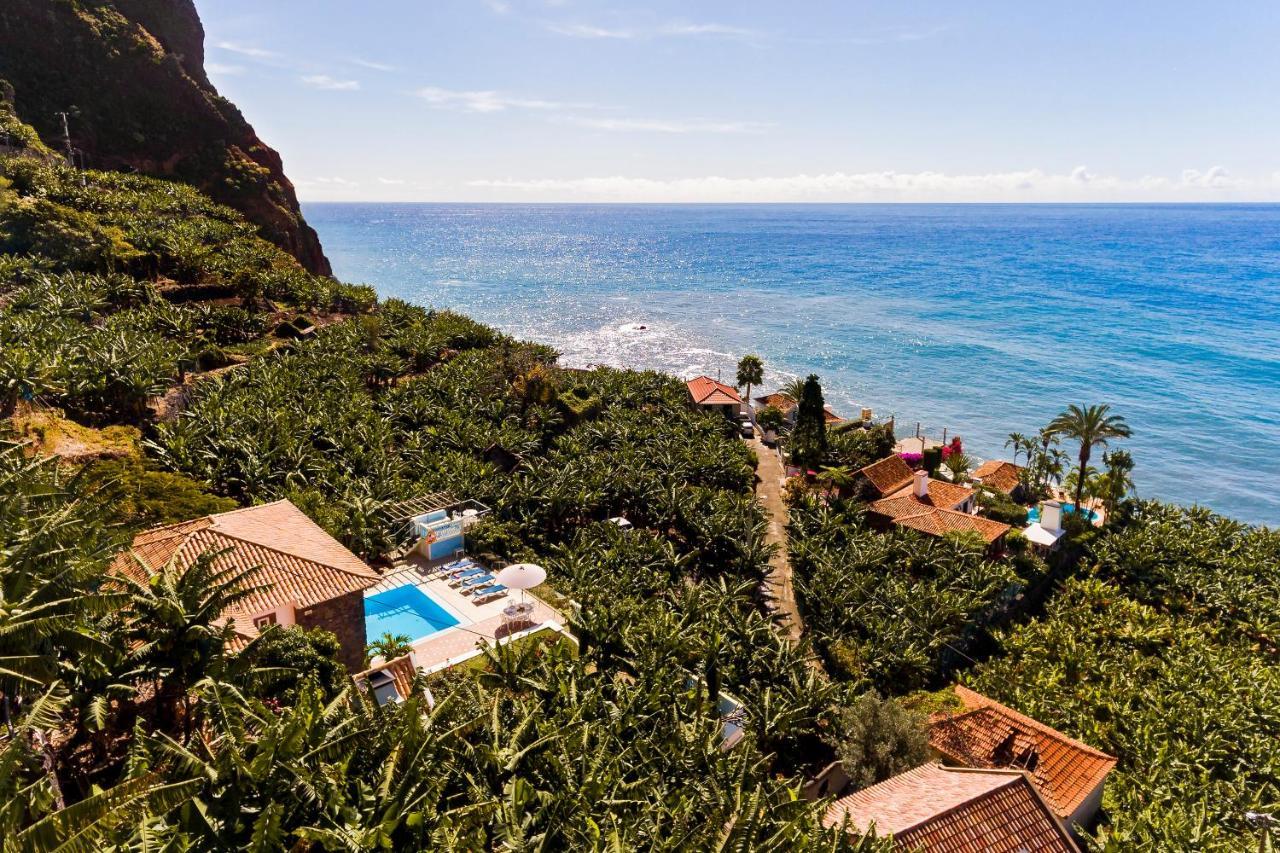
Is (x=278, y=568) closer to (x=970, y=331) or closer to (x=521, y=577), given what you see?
Result: (x=521, y=577)

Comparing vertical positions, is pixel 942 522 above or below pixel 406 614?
below

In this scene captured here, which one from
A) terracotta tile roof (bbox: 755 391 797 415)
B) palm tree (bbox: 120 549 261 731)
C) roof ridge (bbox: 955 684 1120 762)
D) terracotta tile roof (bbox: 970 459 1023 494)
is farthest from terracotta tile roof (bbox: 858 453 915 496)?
palm tree (bbox: 120 549 261 731)

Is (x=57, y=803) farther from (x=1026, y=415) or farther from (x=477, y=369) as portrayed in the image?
(x=1026, y=415)

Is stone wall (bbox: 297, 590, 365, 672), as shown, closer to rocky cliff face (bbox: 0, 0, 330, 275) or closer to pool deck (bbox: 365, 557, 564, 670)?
pool deck (bbox: 365, 557, 564, 670)

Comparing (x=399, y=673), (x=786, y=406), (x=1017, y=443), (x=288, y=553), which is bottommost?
(x=1017, y=443)

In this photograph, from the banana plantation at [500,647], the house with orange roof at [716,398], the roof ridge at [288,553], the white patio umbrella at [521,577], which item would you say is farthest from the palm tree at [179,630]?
the house with orange roof at [716,398]

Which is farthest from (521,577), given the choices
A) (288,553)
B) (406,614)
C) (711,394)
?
(711,394)

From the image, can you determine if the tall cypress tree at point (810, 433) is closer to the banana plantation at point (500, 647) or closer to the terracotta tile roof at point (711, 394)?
the banana plantation at point (500, 647)
